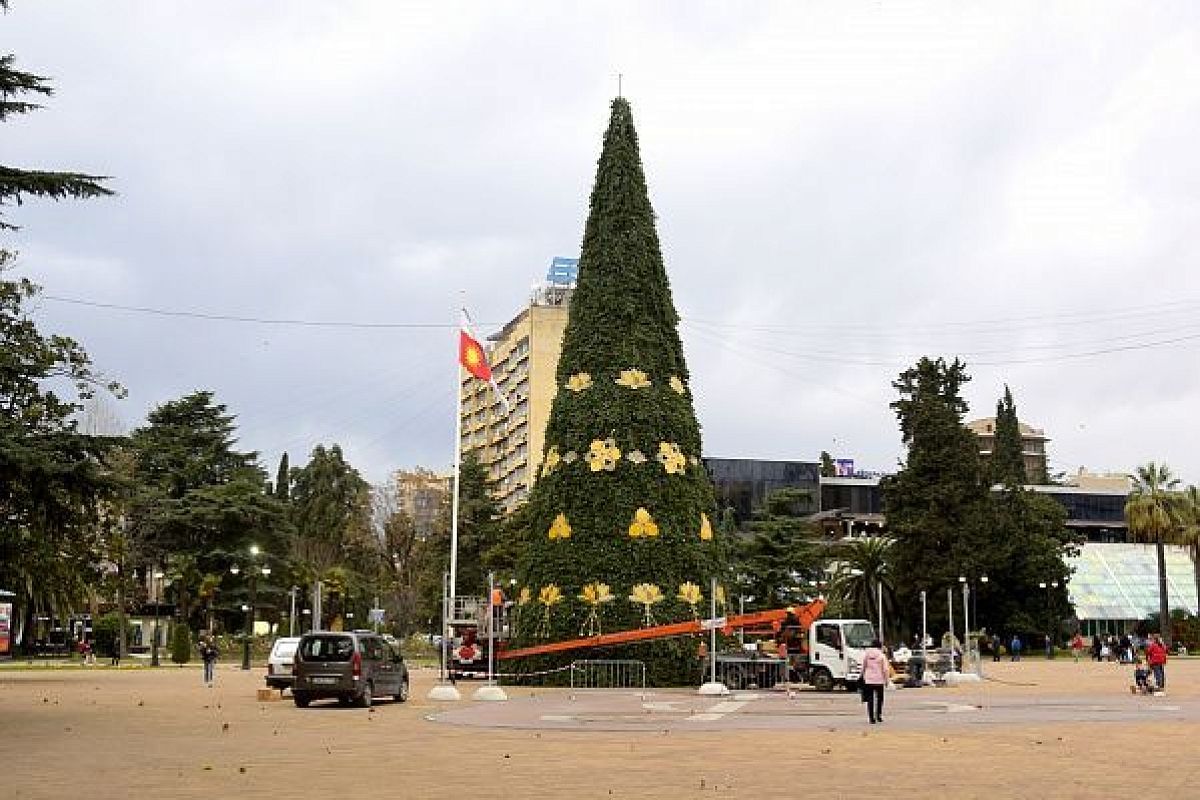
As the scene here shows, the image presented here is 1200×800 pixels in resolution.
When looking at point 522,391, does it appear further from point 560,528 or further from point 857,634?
point 857,634

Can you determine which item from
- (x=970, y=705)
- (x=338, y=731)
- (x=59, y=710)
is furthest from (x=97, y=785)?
(x=970, y=705)

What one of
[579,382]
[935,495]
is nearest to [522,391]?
[935,495]

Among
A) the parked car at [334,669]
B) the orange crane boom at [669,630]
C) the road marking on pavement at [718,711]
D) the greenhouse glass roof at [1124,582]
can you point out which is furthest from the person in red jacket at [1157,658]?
the greenhouse glass roof at [1124,582]

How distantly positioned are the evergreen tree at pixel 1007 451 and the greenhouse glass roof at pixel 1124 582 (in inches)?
475

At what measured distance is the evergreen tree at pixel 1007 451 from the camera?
82500 mm

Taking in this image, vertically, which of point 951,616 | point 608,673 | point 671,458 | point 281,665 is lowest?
point 608,673

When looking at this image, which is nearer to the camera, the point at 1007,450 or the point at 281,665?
the point at 281,665

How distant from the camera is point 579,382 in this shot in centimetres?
4050

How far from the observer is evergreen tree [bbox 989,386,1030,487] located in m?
82.5

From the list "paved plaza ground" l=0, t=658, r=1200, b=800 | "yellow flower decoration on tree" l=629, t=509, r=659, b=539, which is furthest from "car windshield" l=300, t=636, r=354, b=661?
"yellow flower decoration on tree" l=629, t=509, r=659, b=539

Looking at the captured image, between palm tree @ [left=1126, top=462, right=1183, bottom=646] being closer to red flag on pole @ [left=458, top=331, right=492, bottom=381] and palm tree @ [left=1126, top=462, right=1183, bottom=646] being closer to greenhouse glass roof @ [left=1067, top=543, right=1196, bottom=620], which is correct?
greenhouse glass roof @ [left=1067, top=543, right=1196, bottom=620]

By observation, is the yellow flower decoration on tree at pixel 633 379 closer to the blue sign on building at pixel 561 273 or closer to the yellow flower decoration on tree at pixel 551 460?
the yellow flower decoration on tree at pixel 551 460

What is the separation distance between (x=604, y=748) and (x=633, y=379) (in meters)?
23.2

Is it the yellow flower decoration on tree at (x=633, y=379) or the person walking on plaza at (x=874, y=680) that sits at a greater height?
the yellow flower decoration on tree at (x=633, y=379)
